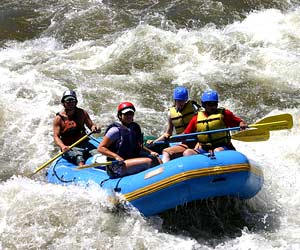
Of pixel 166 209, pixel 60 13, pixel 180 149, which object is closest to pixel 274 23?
pixel 60 13

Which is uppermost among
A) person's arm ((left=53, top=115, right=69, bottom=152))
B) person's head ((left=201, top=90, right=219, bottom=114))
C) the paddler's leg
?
person's head ((left=201, top=90, right=219, bottom=114))

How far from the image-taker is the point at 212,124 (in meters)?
6.23

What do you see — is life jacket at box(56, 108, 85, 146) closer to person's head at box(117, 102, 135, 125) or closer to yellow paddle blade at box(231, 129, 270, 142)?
person's head at box(117, 102, 135, 125)

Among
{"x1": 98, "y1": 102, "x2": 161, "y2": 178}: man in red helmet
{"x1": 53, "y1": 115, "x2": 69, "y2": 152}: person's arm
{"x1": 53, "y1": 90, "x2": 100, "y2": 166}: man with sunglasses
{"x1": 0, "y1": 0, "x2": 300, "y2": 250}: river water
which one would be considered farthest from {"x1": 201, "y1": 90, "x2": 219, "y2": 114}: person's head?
{"x1": 53, "y1": 115, "x2": 69, "y2": 152}: person's arm

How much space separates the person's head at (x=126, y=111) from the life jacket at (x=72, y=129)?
123cm

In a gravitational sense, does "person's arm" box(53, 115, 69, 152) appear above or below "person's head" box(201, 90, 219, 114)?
below

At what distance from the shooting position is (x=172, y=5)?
13.7 metres

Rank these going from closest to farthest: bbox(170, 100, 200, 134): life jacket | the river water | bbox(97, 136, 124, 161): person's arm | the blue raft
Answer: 1. the blue raft
2. the river water
3. bbox(97, 136, 124, 161): person's arm
4. bbox(170, 100, 200, 134): life jacket

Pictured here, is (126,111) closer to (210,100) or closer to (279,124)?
(210,100)

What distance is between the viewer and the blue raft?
220 inches

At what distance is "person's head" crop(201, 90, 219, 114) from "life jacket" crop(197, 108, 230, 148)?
0.08 metres

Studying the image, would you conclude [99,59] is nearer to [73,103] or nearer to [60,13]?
[60,13]

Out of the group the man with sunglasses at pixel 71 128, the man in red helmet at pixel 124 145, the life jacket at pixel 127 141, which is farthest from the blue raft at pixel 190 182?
the man with sunglasses at pixel 71 128

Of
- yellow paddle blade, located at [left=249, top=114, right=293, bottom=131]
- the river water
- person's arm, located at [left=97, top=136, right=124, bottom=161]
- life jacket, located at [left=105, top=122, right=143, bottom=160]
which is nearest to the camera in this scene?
the river water
